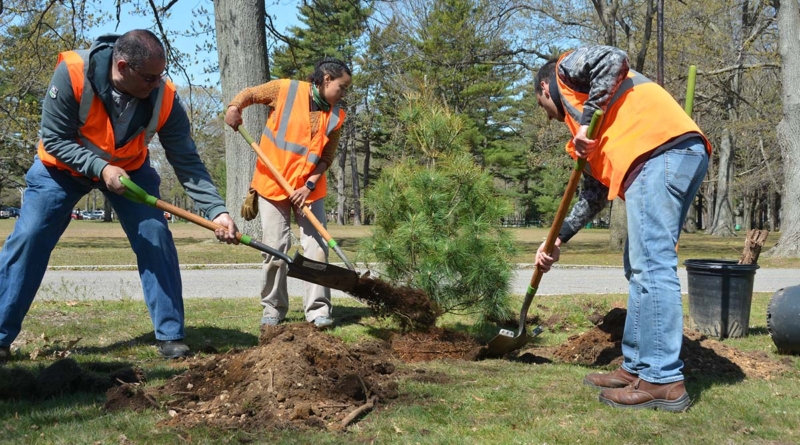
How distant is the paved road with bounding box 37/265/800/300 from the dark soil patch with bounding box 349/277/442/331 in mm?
2170

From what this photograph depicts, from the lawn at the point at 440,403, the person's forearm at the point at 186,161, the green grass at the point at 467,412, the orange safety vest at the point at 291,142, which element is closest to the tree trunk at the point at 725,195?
the lawn at the point at 440,403

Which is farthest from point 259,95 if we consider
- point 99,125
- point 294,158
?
point 99,125

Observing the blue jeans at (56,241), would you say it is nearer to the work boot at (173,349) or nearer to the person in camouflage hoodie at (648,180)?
the work boot at (173,349)

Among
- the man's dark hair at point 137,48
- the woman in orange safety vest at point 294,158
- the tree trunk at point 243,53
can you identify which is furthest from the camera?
the tree trunk at point 243,53

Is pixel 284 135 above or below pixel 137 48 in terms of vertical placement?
below

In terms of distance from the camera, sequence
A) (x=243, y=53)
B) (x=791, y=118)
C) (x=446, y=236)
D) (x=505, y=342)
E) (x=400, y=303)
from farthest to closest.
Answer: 1. (x=791, y=118)
2. (x=243, y=53)
3. (x=446, y=236)
4. (x=400, y=303)
5. (x=505, y=342)

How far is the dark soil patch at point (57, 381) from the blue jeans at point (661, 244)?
270 centimetres

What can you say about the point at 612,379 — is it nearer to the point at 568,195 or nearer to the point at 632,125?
the point at 568,195

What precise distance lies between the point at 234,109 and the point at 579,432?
3.58 m

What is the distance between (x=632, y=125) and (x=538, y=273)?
118cm

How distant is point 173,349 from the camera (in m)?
4.52

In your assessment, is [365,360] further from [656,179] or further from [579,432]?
[656,179]

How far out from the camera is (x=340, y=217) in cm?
5062

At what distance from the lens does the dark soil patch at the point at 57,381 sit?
3543 millimetres
